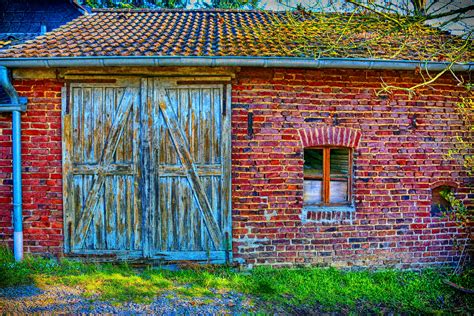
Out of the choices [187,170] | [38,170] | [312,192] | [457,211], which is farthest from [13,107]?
[457,211]

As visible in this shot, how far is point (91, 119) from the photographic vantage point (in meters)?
5.55

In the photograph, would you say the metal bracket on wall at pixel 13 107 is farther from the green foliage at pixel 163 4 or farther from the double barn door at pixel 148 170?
the green foliage at pixel 163 4

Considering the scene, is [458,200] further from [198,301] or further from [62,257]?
[62,257]

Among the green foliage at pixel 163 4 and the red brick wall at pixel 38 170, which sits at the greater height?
the green foliage at pixel 163 4

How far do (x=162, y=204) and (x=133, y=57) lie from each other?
7.50 ft

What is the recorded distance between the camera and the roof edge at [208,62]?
16.7ft

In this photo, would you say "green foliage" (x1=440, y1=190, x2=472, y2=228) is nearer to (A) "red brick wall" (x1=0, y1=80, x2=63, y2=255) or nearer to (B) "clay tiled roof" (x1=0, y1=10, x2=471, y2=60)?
(B) "clay tiled roof" (x1=0, y1=10, x2=471, y2=60)

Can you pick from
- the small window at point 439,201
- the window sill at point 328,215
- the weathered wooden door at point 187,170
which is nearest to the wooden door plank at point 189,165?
the weathered wooden door at point 187,170

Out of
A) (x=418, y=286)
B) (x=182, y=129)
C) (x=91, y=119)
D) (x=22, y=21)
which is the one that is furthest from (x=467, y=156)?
(x=22, y=21)

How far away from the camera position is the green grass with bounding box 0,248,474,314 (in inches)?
183

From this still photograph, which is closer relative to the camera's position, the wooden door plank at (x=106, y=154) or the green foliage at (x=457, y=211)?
the wooden door plank at (x=106, y=154)

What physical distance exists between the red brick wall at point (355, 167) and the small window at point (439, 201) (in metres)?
0.19

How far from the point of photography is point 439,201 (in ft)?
19.8

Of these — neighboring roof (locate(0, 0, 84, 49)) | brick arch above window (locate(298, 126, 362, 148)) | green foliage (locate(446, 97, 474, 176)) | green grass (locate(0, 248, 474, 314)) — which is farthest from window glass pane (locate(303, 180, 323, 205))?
neighboring roof (locate(0, 0, 84, 49))
